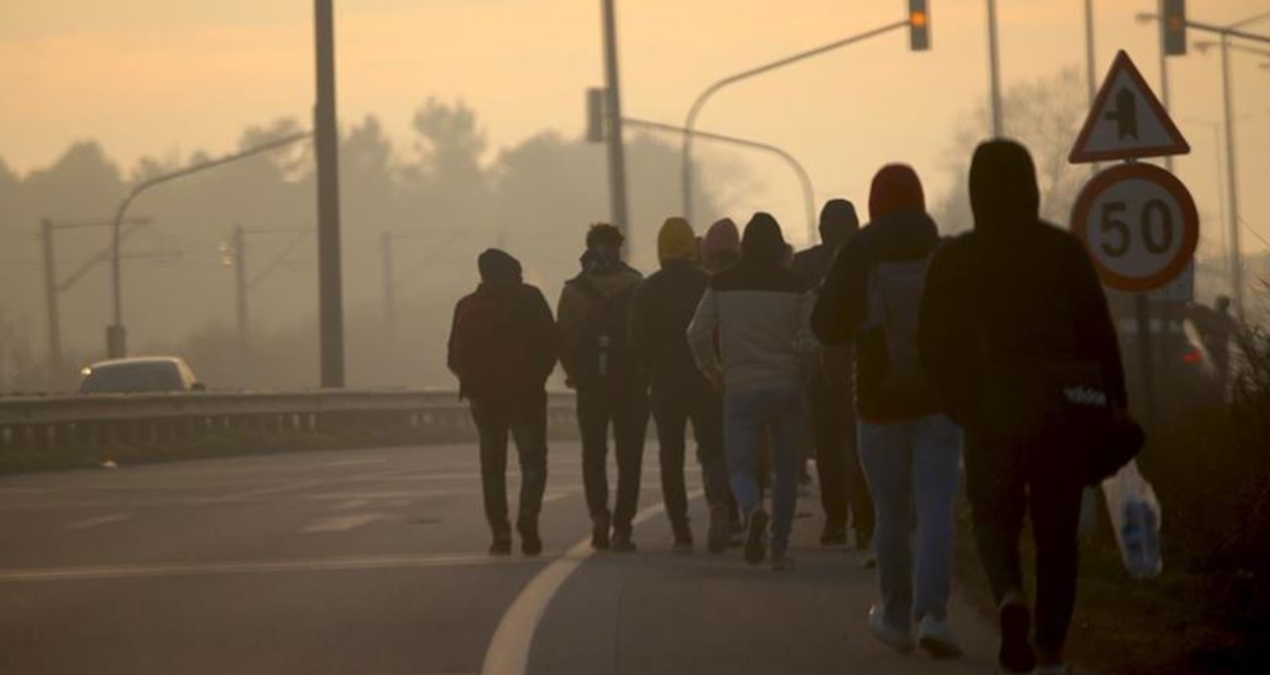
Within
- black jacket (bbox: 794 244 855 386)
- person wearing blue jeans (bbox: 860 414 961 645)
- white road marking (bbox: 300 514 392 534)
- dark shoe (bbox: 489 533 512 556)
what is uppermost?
black jacket (bbox: 794 244 855 386)

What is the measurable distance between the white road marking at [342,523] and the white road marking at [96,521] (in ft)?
5.51

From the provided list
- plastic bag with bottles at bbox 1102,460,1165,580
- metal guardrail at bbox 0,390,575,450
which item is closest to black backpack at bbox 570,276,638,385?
plastic bag with bottles at bbox 1102,460,1165,580

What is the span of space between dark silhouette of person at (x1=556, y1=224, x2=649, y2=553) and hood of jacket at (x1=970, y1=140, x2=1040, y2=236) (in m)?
7.43

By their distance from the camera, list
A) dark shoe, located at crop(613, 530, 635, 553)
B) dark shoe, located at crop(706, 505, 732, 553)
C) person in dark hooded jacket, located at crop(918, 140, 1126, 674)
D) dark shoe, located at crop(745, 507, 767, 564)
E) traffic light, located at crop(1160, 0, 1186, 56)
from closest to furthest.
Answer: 1. person in dark hooded jacket, located at crop(918, 140, 1126, 674)
2. dark shoe, located at crop(745, 507, 767, 564)
3. dark shoe, located at crop(706, 505, 732, 553)
4. dark shoe, located at crop(613, 530, 635, 553)
5. traffic light, located at crop(1160, 0, 1186, 56)

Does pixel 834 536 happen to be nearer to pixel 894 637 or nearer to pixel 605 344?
pixel 605 344

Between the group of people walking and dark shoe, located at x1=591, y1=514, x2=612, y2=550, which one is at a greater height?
the group of people walking

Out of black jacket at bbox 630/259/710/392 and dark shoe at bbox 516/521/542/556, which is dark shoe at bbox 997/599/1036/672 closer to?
black jacket at bbox 630/259/710/392

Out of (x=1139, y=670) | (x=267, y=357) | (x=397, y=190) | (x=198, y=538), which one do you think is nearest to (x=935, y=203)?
(x=267, y=357)

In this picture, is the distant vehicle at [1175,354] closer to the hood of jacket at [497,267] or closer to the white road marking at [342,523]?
the white road marking at [342,523]

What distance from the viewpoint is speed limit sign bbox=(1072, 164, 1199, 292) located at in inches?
574

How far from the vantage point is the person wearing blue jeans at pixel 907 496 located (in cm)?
1144

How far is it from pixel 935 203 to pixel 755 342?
12217 centimetres

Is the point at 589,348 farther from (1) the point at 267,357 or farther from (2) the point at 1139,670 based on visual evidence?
(1) the point at 267,357

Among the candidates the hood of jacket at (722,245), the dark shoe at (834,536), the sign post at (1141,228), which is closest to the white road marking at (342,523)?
the dark shoe at (834,536)
